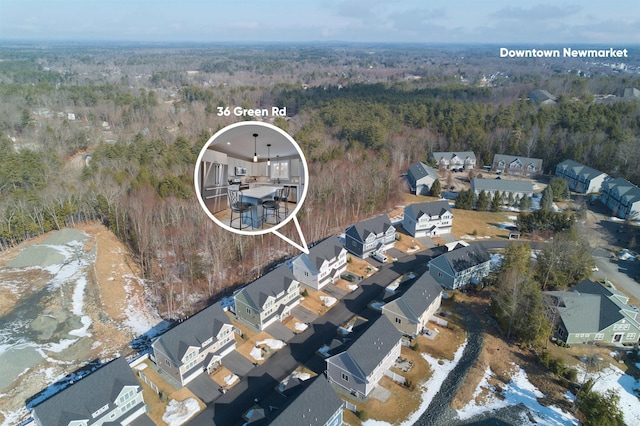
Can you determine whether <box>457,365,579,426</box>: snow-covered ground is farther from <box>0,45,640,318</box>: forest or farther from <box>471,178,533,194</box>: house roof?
<box>471,178,533,194</box>: house roof

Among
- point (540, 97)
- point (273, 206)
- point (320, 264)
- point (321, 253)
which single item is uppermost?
point (540, 97)

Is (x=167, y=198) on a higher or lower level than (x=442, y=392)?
higher

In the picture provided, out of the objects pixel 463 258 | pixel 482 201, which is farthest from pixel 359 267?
pixel 482 201

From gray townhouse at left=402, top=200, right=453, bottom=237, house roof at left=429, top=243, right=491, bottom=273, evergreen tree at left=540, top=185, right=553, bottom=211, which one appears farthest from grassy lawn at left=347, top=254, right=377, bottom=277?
evergreen tree at left=540, top=185, right=553, bottom=211

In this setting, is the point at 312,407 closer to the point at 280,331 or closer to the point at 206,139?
the point at 280,331

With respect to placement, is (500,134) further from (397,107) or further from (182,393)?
(182,393)

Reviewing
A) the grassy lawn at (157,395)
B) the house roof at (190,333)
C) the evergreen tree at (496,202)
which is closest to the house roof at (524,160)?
the evergreen tree at (496,202)

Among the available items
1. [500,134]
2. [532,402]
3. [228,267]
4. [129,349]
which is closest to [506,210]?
[500,134]
